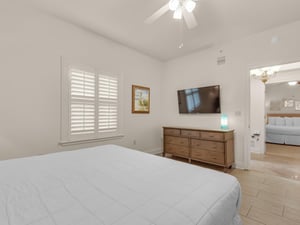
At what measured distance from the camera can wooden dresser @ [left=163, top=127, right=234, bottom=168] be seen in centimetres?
311

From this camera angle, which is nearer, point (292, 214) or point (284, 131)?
point (292, 214)

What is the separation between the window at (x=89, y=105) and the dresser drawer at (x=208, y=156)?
186 centimetres

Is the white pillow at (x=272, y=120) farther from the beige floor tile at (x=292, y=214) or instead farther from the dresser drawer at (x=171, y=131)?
the beige floor tile at (x=292, y=214)

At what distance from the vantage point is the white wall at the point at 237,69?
2854 millimetres

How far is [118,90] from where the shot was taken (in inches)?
139

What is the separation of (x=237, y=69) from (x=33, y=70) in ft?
13.1

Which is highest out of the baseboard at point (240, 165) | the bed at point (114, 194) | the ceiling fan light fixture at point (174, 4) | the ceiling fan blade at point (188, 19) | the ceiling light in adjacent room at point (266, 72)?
the ceiling fan blade at point (188, 19)

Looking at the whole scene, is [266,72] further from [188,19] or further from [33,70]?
[33,70]

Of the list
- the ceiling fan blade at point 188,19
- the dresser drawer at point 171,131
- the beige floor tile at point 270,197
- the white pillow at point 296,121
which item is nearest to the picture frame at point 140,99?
the dresser drawer at point 171,131

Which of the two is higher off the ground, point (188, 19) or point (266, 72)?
point (188, 19)

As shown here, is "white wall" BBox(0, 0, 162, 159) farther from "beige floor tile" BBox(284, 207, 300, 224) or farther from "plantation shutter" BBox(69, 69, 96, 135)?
"beige floor tile" BBox(284, 207, 300, 224)

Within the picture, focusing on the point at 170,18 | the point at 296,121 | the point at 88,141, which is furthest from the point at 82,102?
the point at 296,121

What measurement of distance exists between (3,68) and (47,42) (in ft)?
2.52

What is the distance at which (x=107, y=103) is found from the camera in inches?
130
